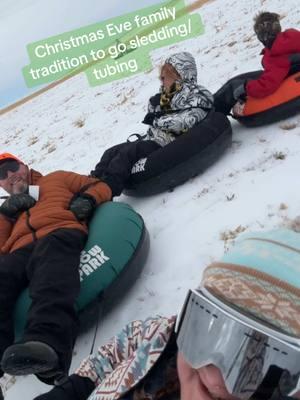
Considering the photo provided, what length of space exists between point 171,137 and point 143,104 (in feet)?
14.1

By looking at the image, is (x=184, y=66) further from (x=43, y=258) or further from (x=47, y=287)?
(x=47, y=287)

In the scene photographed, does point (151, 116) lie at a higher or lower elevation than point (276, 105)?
higher

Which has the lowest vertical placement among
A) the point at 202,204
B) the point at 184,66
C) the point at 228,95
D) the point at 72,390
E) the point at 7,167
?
the point at 202,204

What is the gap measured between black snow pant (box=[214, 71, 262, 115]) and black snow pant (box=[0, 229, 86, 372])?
295 centimetres

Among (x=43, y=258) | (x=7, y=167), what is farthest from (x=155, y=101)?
(x=43, y=258)

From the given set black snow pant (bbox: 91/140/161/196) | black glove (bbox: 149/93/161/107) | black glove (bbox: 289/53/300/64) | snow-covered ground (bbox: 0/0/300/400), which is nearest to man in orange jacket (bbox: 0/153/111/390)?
black snow pant (bbox: 91/140/161/196)

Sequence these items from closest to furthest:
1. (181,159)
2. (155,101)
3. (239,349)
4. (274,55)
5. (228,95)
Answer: (239,349), (181,159), (274,55), (228,95), (155,101)

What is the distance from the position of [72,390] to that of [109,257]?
1.48 m

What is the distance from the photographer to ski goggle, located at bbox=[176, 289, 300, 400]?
1.40 m

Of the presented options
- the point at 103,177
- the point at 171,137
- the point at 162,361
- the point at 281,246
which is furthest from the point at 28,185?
the point at 281,246

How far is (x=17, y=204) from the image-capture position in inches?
164

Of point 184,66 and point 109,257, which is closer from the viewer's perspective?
point 109,257

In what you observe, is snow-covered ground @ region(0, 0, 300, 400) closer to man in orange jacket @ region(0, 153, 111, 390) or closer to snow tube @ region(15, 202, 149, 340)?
snow tube @ region(15, 202, 149, 340)

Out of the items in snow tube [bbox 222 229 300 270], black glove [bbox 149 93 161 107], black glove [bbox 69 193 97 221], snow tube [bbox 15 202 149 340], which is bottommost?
snow tube [bbox 15 202 149 340]
